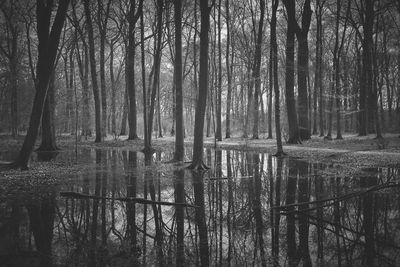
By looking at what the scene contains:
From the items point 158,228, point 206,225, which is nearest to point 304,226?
point 206,225

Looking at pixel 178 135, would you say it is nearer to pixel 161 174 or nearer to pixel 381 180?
pixel 161 174

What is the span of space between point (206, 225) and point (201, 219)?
15.5 inches

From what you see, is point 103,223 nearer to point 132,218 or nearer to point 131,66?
point 132,218

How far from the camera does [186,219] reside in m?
6.31

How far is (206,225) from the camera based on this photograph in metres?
5.91

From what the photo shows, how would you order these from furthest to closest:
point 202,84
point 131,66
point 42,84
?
1. point 131,66
2. point 202,84
3. point 42,84

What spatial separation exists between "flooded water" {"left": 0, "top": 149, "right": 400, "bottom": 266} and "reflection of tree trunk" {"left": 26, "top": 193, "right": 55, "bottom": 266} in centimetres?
2

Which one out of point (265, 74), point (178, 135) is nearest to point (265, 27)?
point (265, 74)

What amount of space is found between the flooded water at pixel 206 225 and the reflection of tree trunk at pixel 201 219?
0.08 feet

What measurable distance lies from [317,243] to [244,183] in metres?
5.08

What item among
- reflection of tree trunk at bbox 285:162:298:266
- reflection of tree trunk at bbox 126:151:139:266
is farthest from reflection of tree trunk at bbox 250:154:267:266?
reflection of tree trunk at bbox 126:151:139:266

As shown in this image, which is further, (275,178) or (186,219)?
(275,178)

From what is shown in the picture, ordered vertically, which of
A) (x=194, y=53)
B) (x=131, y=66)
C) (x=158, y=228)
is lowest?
(x=158, y=228)

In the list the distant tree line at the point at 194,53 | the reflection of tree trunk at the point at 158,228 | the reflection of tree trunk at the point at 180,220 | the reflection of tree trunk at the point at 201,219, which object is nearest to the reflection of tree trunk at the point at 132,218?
the reflection of tree trunk at the point at 158,228
